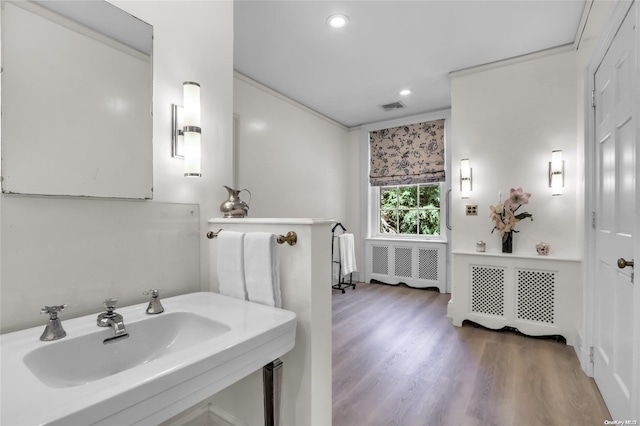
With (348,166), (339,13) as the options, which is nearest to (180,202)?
(339,13)

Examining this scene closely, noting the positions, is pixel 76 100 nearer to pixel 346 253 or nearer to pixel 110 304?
pixel 110 304

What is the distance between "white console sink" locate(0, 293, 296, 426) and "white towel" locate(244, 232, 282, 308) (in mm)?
61

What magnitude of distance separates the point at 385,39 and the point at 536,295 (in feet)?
8.86

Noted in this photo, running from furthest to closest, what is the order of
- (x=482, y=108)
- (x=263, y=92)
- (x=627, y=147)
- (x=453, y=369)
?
(x=263, y=92) → (x=482, y=108) → (x=453, y=369) → (x=627, y=147)

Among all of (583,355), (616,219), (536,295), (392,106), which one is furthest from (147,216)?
(392,106)

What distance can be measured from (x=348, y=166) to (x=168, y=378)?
16.1 feet

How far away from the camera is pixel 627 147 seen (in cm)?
152

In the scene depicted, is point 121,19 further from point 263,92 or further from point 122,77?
point 263,92

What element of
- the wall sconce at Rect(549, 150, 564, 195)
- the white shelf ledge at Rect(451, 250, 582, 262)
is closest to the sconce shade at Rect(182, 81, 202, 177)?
the white shelf ledge at Rect(451, 250, 582, 262)

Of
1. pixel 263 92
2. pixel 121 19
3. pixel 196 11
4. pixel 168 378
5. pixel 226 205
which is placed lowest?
pixel 168 378

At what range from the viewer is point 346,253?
4562 millimetres

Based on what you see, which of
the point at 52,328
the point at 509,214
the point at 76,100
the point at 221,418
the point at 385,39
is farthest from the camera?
the point at 509,214

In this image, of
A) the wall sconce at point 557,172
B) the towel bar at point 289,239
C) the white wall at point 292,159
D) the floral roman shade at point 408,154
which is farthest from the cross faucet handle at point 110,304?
the floral roman shade at point 408,154

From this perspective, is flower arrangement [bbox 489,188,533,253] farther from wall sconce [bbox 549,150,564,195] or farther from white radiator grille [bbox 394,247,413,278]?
white radiator grille [bbox 394,247,413,278]
